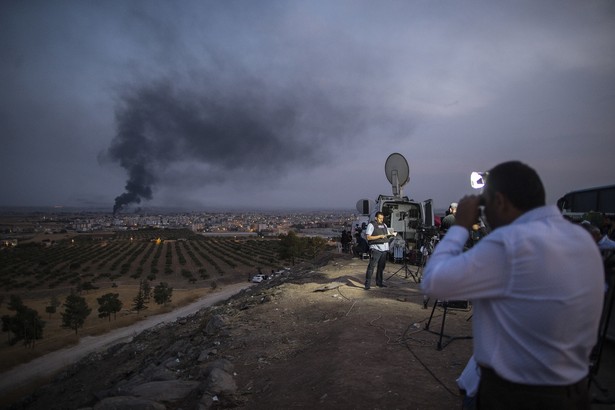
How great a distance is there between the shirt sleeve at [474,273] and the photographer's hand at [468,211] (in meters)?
0.20

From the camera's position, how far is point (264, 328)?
730cm

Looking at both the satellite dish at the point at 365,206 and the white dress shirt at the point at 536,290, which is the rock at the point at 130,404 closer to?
the white dress shirt at the point at 536,290

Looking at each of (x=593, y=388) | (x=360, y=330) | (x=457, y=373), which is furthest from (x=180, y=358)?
(x=593, y=388)

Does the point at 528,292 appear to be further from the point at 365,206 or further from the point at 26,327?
the point at 26,327

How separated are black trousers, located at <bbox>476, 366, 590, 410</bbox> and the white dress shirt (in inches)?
1.6

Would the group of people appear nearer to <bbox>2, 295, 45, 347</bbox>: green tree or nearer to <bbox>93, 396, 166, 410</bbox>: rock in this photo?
<bbox>93, 396, 166, 410</bbox>: rock

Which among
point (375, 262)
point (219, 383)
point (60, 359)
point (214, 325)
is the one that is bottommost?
point (60, 359)

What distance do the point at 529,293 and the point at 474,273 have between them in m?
0.24

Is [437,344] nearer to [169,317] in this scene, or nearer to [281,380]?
[281,380]

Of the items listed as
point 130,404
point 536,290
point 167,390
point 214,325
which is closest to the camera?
point 536,290

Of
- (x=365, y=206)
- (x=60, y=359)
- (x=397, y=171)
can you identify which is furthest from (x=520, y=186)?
(x=60, y=359)

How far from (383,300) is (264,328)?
2.84 m

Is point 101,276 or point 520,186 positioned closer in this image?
point 520,186

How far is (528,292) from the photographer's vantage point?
1576 millimetres
